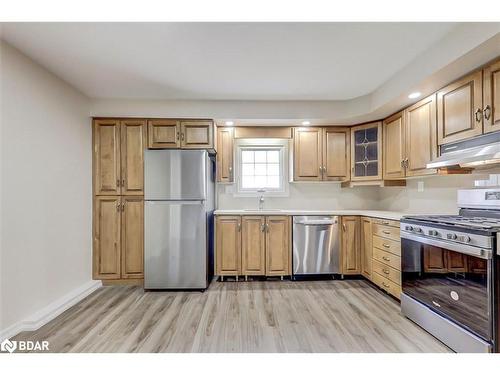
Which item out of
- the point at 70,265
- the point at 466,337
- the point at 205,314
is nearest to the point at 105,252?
the point at 70,265

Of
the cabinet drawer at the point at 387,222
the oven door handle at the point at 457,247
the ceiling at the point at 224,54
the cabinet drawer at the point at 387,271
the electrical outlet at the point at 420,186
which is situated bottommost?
the cabinet drawer at the point at 387,271

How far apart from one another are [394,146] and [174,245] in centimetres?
298

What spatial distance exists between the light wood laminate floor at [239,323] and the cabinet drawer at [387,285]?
95 millimetres

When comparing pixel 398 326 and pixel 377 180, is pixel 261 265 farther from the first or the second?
pixel 377 180

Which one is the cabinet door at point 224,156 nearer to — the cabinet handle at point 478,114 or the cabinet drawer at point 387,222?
the cabinet drawer at point 387,222

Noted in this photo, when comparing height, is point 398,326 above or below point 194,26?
below

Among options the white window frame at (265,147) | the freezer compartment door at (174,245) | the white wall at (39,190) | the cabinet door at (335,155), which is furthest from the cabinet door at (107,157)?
the cabinet door at (335,155)

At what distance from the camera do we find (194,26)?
69.6 inches

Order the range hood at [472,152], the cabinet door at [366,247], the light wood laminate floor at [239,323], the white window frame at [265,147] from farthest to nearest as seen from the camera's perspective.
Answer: the white window frame at [265,147] < the cabinet door at [366,247] < the light wood laminate floor at [239,323] < the range hood at [472,152]

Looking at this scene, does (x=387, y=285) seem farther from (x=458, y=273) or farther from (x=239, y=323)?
(x=239, y=323)

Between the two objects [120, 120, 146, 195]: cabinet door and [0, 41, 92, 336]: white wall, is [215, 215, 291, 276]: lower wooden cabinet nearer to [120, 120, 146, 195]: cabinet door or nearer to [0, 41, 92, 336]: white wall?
[120, 120, 146, 195]: cabinet door

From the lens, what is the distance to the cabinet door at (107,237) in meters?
3.11

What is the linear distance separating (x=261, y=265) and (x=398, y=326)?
63.8 inches

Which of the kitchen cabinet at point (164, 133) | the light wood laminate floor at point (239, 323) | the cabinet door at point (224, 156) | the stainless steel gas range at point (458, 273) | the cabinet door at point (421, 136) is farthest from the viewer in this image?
the cabinet door at point (224, 156)
